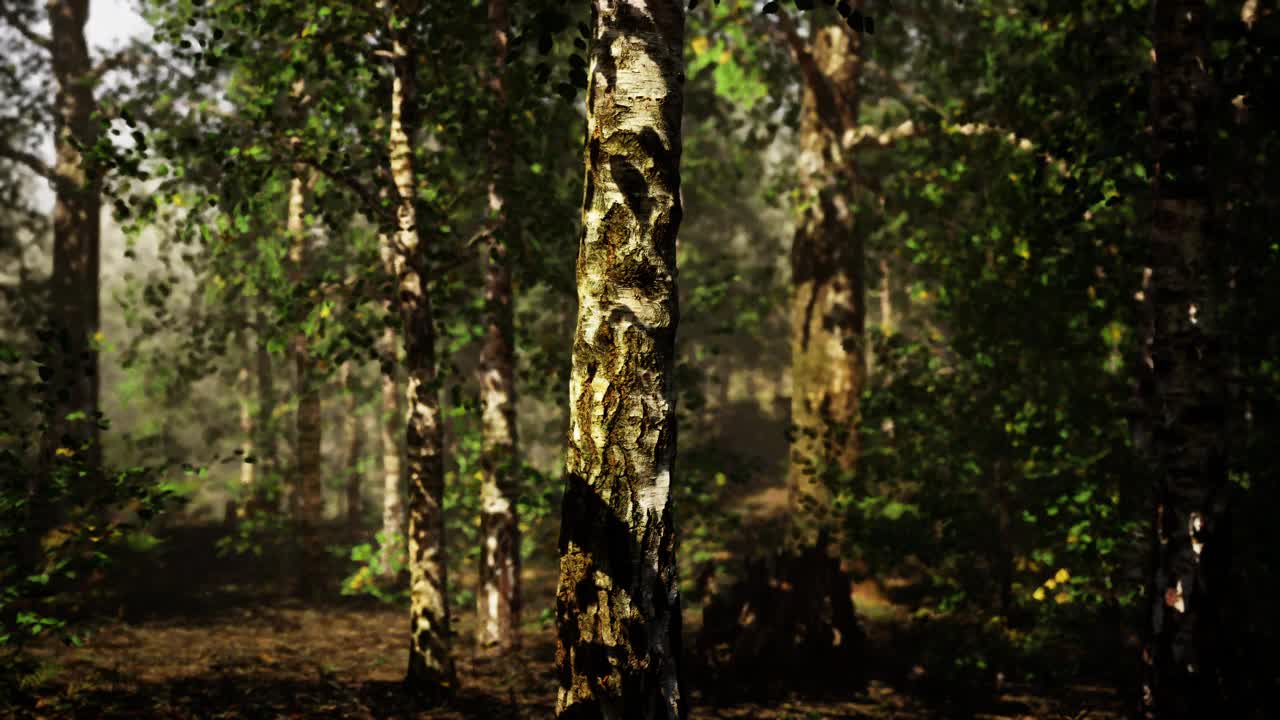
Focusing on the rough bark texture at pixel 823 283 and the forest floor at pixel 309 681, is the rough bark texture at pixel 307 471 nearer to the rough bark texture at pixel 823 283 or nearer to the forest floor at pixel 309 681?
the forest floor at pixel 309 681

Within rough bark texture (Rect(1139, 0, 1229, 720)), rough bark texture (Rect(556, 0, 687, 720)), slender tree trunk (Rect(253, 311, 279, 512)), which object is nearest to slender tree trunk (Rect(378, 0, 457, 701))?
rough bark texture (Rect(556, 0, 687, 720))

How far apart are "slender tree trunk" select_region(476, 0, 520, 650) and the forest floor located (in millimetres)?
564

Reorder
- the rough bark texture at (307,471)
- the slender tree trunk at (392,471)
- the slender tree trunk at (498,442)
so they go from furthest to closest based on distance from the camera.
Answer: the slender tree trunk at (392,471), the rough bark texture at (307,471), the slender tree trunk at (498,442)

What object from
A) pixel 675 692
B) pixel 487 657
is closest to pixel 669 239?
pixel 675 692

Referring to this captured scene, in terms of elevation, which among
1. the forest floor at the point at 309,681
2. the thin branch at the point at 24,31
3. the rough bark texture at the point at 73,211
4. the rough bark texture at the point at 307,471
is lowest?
the forest floor at the point at 309,681

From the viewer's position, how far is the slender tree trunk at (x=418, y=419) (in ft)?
25.7

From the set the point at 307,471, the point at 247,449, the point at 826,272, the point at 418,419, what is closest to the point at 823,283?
the point at 826,272

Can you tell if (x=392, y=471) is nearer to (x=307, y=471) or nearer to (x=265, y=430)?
(x=307, y=471)

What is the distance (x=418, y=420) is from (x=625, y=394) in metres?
4.81

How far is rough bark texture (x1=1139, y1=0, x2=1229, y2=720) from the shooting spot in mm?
5332

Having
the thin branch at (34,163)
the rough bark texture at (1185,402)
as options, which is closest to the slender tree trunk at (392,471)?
the thin branch at (34,163)

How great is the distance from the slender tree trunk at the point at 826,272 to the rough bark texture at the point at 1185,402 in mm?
7420

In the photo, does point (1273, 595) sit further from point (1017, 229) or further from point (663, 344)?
point (663, 344)

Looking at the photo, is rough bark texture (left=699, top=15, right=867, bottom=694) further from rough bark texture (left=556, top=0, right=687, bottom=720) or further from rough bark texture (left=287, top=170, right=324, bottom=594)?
rough bark texture (left=287, top=170, right=324, bottom=594)
